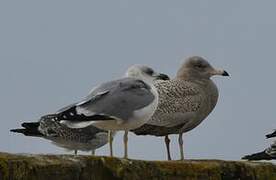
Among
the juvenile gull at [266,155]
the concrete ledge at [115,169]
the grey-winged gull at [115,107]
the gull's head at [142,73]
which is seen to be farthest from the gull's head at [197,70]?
the concrete ledge at [115,169]

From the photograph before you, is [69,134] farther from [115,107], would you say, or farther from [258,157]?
[115,107]

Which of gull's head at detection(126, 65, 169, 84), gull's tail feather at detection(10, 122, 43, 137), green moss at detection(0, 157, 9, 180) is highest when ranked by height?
gull's head at detection(126, 65, 169, 84)

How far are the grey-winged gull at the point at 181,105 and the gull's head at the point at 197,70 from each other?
0.05 feet

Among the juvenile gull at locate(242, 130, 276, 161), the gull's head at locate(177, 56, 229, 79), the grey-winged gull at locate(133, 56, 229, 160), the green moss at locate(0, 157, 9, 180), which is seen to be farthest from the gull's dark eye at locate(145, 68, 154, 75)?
→ the green moss at locate(0, 157, 9, 180)

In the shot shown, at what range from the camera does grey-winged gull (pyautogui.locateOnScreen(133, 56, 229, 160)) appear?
34.0 ft

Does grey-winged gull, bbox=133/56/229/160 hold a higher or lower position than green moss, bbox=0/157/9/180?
higher

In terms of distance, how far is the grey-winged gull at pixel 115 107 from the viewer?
7340 mm

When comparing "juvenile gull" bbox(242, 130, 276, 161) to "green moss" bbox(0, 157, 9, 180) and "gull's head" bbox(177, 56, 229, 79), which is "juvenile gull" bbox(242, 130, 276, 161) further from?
"green moss" bbox(0, 157, 9, 180)

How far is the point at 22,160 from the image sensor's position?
185 inches

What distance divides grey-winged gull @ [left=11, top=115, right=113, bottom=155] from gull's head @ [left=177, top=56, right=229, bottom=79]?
4.92 feet

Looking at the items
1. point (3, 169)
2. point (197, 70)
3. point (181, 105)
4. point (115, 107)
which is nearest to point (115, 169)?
point (3, 169)

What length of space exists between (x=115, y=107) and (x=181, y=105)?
281 centimetres

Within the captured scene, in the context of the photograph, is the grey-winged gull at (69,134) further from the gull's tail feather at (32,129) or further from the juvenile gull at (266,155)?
the juvenile gull at (266,155)

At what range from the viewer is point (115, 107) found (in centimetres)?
777
